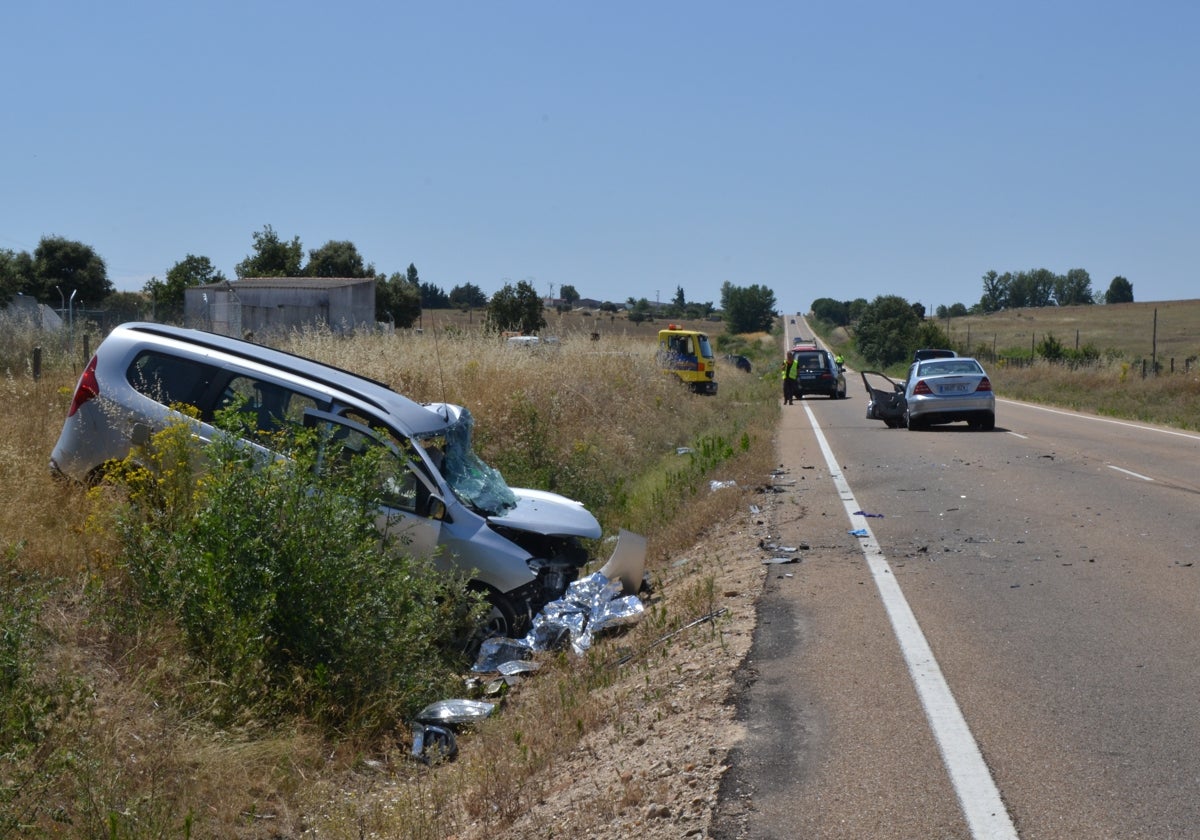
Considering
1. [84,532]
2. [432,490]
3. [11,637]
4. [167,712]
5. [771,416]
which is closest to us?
[11,637]

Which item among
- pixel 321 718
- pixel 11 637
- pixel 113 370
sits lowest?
pixel 321 718

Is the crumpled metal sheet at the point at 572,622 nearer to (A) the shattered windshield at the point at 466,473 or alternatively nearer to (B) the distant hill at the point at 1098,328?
(A) the shattered windshield at the point at 466,473

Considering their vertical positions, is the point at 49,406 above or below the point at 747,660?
above

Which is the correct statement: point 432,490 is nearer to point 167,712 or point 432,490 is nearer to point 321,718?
point 321,718

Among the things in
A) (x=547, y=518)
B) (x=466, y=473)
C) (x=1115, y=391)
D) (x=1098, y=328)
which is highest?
(x=1098, y=328)

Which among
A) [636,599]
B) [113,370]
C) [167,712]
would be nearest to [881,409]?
[636,599]

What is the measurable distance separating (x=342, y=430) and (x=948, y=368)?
18324 mm

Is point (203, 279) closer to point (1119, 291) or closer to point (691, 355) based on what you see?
point (691, 355)

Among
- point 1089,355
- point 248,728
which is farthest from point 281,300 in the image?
point 1089,355

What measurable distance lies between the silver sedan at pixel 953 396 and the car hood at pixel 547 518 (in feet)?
50.2

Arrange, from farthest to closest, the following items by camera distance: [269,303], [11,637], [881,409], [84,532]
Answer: [269,303] < [881,409] < [84,532] < [11,637]

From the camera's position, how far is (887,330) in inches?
3873

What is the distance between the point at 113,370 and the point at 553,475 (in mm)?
7294

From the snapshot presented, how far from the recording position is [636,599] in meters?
9.33
